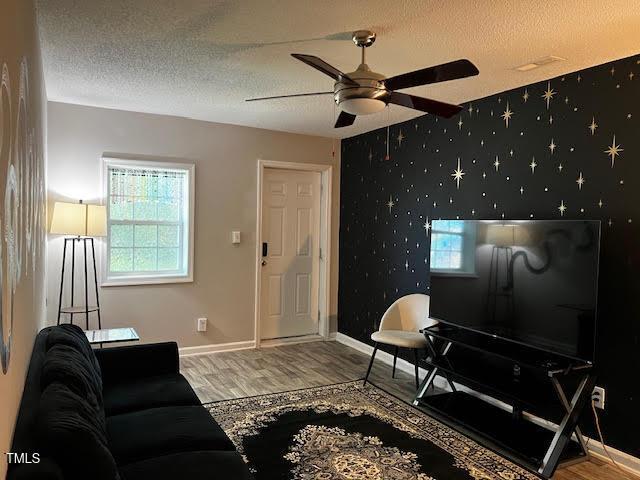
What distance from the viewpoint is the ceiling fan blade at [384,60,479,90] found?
2.17m

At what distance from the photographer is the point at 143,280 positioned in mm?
4727

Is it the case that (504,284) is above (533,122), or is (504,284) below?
below

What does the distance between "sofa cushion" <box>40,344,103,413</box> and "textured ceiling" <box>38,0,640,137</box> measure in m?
1.74

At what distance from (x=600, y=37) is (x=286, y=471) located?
3035 millimetres

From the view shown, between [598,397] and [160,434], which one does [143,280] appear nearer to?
[160,434]

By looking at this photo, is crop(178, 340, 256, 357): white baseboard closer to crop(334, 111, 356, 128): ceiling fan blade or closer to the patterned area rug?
the patterned area rug

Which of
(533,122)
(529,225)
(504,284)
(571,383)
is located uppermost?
(533,122)

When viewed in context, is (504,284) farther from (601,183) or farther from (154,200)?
(154,200)

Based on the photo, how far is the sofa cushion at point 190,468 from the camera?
1.79 meters

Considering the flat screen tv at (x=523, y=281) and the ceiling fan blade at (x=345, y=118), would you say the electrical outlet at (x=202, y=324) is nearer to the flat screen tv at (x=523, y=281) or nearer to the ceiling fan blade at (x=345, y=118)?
the flat screen tv at (x=523, y=281)

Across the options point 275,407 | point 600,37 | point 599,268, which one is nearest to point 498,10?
point 600,37

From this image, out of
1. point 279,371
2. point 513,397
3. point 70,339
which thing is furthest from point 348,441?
point 70,339

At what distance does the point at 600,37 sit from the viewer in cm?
262

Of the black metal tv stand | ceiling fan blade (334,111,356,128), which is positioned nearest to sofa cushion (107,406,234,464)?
the black metal tv stand
